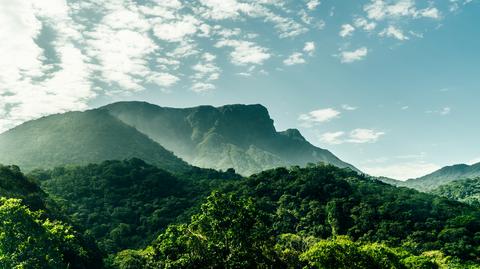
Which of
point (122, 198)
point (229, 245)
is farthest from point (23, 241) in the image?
point (122, 198)

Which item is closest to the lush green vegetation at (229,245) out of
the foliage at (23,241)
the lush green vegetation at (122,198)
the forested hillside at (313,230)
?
the forested hillside at (313,230)

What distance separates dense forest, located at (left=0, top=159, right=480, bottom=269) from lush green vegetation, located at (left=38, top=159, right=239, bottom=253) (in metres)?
0.34

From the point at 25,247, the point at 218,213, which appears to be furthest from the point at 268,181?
the point at 25,247

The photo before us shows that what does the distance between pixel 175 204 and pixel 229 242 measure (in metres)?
80.3

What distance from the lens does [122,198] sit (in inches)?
4936

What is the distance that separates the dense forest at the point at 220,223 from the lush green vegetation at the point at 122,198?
0.34 meters

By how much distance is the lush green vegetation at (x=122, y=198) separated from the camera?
340ft

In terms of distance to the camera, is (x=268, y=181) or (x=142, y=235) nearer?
(x=142, y=235)

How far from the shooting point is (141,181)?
138 meters

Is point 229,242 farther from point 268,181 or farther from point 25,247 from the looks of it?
point 268,181

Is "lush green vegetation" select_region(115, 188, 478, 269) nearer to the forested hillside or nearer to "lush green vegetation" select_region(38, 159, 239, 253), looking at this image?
the forested hillside

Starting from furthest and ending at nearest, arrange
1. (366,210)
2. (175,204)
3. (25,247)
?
1. (175,204)
2. (366,210)
3. (25,247)

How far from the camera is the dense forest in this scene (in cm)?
4428

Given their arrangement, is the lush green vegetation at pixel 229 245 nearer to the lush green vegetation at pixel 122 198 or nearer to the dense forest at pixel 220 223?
the dense forest at pixel 220 223
